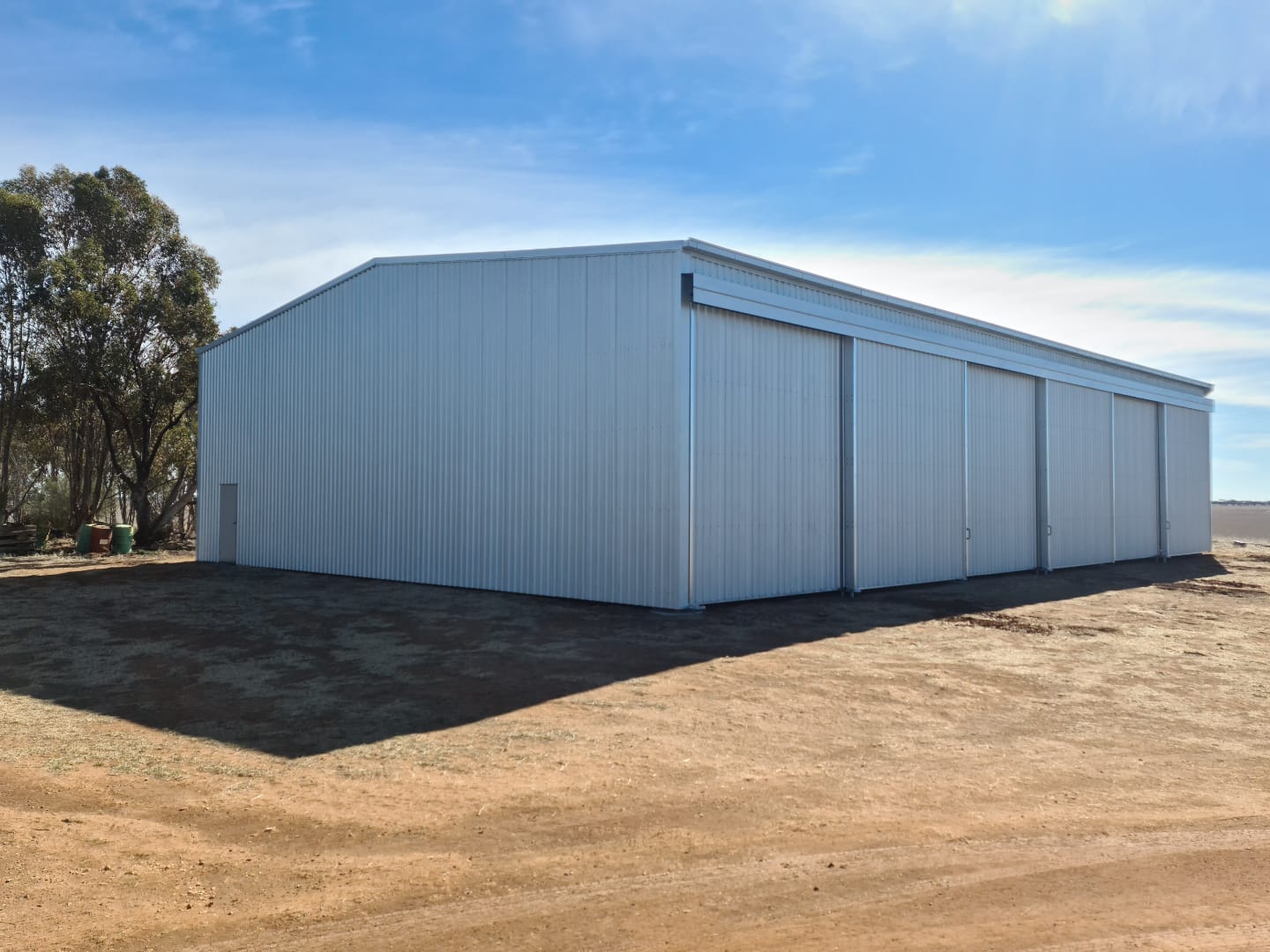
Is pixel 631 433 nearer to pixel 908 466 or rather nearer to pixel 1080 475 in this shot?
pixel 908 466

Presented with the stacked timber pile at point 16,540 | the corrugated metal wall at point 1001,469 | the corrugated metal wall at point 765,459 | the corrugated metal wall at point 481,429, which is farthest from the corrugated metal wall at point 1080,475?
the stacked timber pile at point 16,540

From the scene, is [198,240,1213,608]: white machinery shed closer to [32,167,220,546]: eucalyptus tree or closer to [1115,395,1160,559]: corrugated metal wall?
[1115,395,1160,559]: corrugated metal wall

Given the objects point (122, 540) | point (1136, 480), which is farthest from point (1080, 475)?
point (122, 540)

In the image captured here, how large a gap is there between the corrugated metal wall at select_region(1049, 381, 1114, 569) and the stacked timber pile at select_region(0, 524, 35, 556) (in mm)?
30987

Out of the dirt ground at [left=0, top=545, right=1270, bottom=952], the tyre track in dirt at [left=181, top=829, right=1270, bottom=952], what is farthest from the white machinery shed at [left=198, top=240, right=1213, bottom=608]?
the tyre track in dirt at [left=181, top=829, right=1270, bottom=952]

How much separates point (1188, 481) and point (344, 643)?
105 ft

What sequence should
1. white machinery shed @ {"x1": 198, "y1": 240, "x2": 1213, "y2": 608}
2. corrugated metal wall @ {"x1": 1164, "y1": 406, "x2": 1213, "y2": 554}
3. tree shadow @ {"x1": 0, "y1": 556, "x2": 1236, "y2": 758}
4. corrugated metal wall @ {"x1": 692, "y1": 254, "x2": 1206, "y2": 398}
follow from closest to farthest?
Answer: tree shadow @ {"x1": 0, "y1": 556, "x2": 1236, "y2": 758}
white machinery shed @ {"x1": 198, "y1": 240, "x2": 1213, "y2": 608}
corrugated metal wall @ {"x1": 692, "y1": 254, "x2": 1206, "y2": 398}
corrugated metal wall @ {"x1": 1164, "y1": 406, "x2": 1213, "y2": 554}

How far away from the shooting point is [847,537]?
63.4ft

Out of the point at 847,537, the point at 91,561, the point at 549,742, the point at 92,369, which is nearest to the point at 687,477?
the point at 847,537

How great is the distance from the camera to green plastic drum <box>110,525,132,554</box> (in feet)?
96.3

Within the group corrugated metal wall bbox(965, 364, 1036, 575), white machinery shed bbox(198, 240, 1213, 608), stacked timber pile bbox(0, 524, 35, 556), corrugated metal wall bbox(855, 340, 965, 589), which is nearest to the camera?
white machinery shed bbox(198, 240, 1213, 608)

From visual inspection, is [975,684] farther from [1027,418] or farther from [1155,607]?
[1027,418]

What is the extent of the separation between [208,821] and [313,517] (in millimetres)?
17502

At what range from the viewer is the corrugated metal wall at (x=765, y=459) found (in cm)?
1647
